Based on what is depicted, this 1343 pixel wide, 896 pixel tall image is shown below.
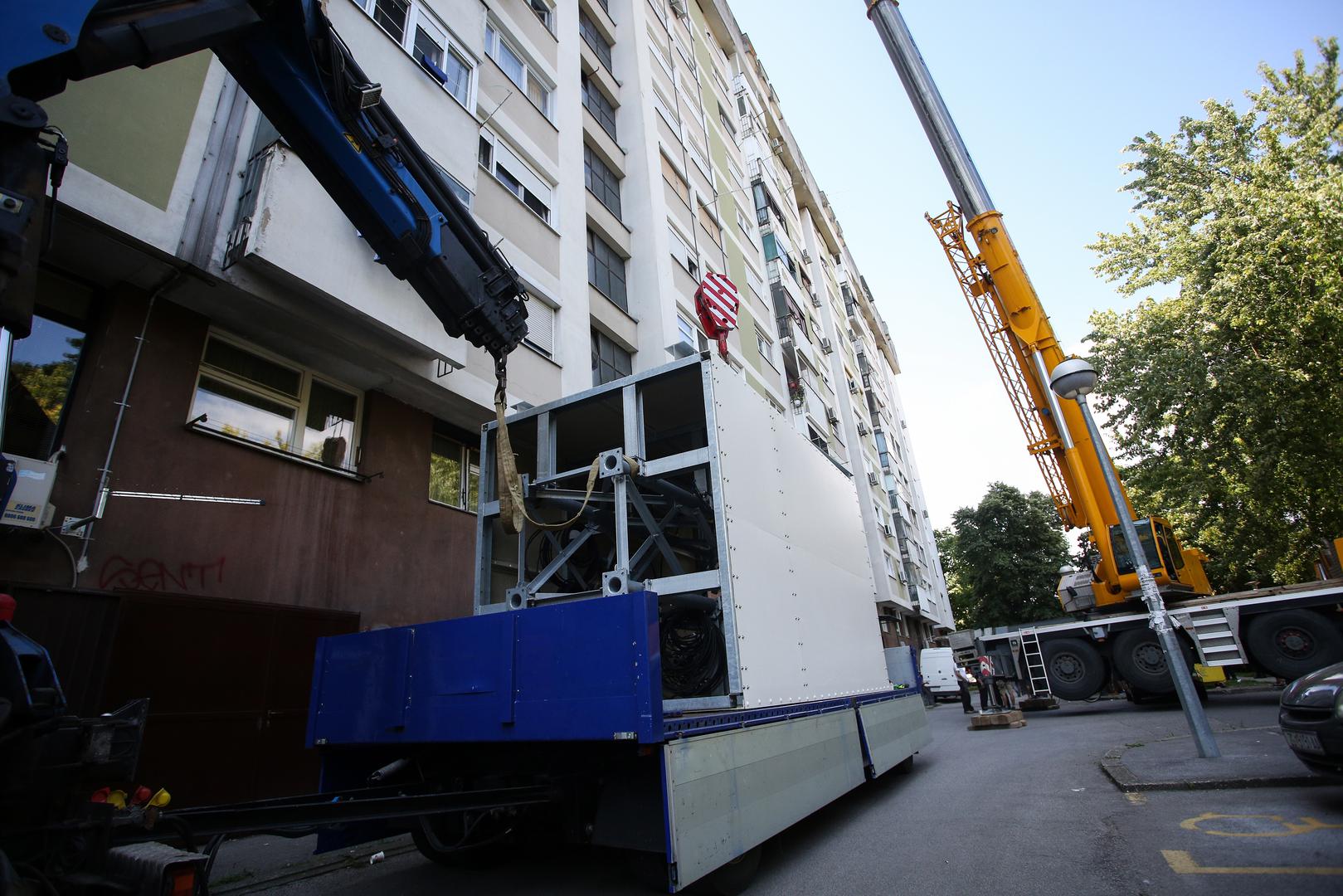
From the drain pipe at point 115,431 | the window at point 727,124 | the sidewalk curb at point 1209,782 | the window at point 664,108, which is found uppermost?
the window at point 727,124

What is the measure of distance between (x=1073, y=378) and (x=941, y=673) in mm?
21386

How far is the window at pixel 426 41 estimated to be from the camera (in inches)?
363

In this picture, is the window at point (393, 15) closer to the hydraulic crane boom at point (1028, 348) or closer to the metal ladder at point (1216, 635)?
the hydraulic crane boom at point (1028, 348)

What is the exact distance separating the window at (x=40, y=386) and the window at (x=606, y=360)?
7.91m

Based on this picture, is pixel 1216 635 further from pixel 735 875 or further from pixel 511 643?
pixel 511 643

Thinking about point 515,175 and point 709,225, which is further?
point 709,225

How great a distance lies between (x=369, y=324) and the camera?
7320mm

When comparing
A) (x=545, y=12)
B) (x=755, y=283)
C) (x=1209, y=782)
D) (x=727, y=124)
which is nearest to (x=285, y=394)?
(x=1209, y=782)

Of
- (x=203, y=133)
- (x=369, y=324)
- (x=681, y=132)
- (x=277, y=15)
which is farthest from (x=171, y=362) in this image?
(x=681, y=132)

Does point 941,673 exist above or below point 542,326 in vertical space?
below

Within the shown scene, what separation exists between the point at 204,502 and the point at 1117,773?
30.7 ft

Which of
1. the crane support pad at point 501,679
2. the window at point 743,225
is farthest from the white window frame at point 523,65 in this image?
the crane support pad at point 501,679

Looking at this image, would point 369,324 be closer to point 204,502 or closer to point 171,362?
point 171,362

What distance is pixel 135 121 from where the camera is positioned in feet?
19.7
